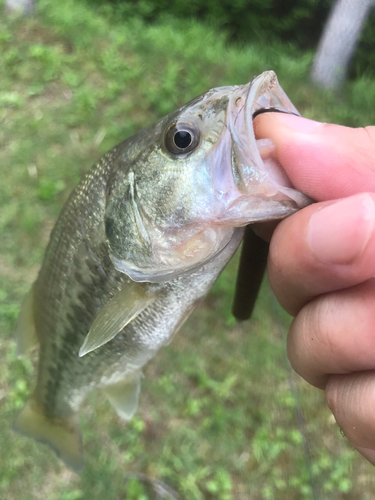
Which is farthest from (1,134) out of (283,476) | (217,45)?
(283,476)

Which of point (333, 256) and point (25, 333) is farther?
point (25, 333)

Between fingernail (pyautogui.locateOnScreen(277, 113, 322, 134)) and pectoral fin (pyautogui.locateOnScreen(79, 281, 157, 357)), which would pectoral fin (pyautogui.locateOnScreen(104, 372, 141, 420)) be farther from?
fingernail (pyautogui.locateOnScreen(277, 113, 322, 134))

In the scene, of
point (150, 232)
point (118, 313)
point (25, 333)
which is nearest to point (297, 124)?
point (150, 232)

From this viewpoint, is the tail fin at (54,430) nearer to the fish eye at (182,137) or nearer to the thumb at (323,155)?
the fish eye at (182,137)

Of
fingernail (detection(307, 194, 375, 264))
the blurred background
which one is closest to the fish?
fingernail (detection(307, 194, 375, 264))

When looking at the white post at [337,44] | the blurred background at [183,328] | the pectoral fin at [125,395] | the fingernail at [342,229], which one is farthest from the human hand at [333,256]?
the white post at [337,44]

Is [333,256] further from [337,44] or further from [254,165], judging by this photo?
[337,44]

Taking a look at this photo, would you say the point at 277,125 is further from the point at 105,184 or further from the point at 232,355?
the point at 232,355
